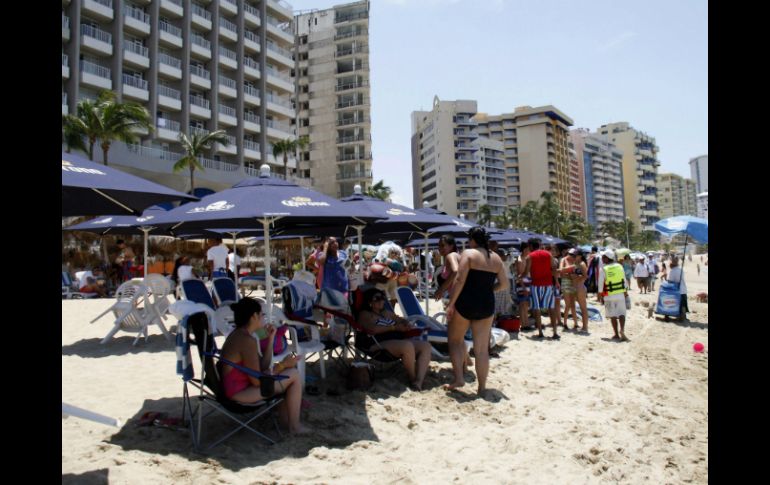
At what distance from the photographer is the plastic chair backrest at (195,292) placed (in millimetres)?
6305

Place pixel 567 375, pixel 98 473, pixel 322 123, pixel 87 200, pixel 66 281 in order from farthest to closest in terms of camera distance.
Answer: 1. pixel 322 123
2. pixel 66 281
3. pixel 567 375
4. pixel 87 200
5. pixel 98 473

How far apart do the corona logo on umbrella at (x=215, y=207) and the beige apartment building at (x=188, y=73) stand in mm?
29236

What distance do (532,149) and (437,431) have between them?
372ft

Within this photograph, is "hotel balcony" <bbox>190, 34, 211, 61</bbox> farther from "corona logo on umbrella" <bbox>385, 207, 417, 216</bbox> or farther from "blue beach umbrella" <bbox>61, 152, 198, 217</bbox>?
"blue beach umbrella" <bbox>61, 152, 198, 217</bbox>

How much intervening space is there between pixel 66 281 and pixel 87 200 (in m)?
13.8

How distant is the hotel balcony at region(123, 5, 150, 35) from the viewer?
114 feet

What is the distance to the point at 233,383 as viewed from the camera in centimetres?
365

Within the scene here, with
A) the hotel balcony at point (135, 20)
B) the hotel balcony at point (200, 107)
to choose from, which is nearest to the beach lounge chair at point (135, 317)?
the hotel balcony at point (135, 20)

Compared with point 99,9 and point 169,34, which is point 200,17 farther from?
point 99,9

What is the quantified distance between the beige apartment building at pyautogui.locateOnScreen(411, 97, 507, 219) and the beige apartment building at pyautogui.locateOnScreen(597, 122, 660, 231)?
5885 centimetres

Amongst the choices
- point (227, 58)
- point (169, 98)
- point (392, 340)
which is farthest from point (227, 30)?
point (392, 340)
